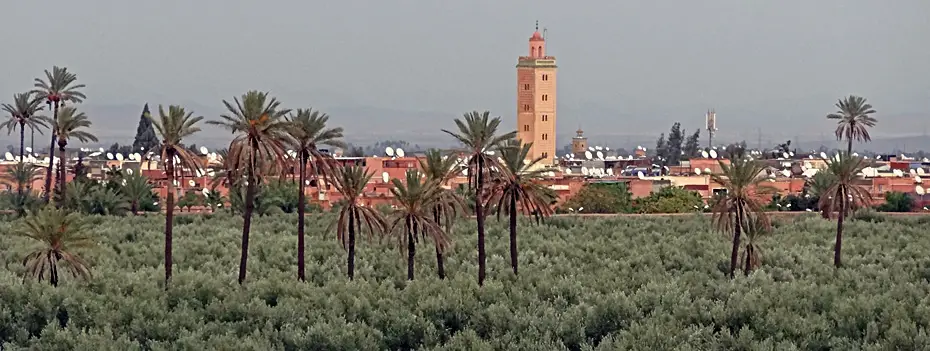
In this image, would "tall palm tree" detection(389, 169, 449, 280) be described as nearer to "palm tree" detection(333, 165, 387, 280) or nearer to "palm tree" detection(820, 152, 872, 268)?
"palm tree" detection(333, 165, 387, 280)

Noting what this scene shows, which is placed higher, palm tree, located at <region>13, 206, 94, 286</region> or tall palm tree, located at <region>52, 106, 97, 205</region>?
tall palm tree, located at <region>52, 106, 97, 205</region>

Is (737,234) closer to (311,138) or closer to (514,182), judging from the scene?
(514,182)

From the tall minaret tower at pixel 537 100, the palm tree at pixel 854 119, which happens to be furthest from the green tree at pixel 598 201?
the tall minaret tower at pixel 537 100

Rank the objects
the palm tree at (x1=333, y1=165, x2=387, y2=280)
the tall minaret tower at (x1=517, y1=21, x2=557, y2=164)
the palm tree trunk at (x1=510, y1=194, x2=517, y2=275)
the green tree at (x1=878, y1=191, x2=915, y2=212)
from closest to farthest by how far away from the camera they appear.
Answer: the palm tree at (x1=333, y1=165, x2=387, y2=280) < the palm tree trunk at (x1=510, y1=194, x2=517, y2=275) < the green tree at (x1=878, y1=191, x2=915, y2=212) < the tall minaret tower at (x1=517, y1=21, x2=557, y2=164)

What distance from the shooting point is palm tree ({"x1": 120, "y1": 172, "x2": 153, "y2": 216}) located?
40.0m

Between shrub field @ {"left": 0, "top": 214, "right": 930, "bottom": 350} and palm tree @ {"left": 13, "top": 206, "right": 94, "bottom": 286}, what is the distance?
0.34 metres

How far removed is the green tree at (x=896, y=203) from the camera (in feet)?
151

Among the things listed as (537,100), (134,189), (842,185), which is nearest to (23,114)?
(134,189)

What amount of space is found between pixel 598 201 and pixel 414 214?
2263 centimetres

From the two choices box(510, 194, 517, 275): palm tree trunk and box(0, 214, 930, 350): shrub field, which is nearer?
box(0, 214, 930, 350): shrub field

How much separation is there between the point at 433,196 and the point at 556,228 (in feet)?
39.6

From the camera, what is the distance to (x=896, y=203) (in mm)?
46062

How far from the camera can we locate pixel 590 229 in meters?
36.3

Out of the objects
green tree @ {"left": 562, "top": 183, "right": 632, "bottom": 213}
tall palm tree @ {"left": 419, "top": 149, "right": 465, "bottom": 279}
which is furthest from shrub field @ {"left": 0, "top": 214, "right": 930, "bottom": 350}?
green tree @ {"left": 562, "top": 183, "right": 632, "bottom": 213}
